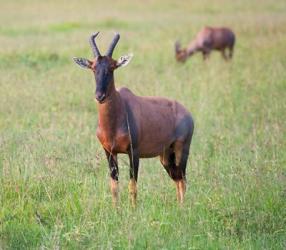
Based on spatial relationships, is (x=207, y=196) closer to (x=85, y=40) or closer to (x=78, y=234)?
(x=78, y=234)

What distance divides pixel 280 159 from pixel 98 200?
3.01m

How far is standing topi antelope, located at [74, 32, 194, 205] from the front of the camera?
7.92 metres

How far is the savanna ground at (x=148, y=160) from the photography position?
6.88 m

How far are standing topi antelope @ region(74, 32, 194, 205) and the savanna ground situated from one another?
0.81ft

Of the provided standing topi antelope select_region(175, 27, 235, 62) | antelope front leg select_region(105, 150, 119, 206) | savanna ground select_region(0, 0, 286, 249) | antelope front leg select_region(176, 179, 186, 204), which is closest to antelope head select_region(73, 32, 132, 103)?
antelope front leg select_region(105, 150, 119, 206)

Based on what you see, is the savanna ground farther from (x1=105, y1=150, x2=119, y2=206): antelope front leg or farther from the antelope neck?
the antelope neck

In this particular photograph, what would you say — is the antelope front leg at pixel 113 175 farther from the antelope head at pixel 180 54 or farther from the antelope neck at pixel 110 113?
the antelope head at pixel 180 54

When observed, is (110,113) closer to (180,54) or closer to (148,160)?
(148,160)

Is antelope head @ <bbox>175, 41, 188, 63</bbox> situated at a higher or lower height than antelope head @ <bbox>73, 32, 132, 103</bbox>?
lower

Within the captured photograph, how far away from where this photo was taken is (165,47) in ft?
71.9

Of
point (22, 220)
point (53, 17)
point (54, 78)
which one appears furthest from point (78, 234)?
point (53, 17)

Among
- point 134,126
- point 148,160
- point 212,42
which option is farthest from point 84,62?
point 212,42

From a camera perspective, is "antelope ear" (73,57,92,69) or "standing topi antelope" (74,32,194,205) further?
"antelope ear" (73,57,92,69)

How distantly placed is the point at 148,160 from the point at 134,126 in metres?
2.68
